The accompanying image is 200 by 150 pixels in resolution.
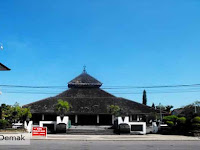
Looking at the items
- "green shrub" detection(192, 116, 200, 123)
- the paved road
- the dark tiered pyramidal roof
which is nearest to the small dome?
the dark tiered pyramidal roof

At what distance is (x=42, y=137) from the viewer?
21.6m

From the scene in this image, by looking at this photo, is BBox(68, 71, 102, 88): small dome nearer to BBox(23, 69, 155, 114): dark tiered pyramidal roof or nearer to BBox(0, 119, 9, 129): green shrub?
BBox(23, 69, 155, 114): dark tiered pyramidal roof

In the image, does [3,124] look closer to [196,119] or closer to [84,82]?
[196,119]

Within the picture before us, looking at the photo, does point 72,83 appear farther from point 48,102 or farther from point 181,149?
point 181,149

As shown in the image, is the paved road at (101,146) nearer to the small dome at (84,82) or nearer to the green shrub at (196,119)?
the green shrub at (196,119)

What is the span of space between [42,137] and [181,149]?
40.5 feet

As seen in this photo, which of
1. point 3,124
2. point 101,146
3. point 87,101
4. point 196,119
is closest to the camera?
point 101,146

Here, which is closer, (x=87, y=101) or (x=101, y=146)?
(x=101, y=146)

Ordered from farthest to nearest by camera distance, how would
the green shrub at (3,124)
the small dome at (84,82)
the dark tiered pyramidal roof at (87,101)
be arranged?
the small dome at (84,82) → the dark tiered pyramidal roof at (87,101) → the green shrub at (3,124)

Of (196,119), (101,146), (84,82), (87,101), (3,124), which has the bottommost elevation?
(101,146)

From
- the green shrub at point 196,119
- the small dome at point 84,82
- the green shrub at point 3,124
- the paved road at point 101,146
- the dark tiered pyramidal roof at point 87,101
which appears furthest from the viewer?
the small dome at point 84,82

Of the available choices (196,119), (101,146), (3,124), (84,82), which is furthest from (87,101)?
(101,146)

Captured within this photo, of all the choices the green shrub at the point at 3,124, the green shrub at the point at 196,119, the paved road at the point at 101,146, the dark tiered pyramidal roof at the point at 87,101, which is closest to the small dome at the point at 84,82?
the dark tiered pyramidal roof at the point at 87,101

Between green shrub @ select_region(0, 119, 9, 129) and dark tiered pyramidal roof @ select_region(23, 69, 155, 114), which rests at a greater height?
dark tiered pyramidal roof @ select_region(23, 69, 155, 114)
